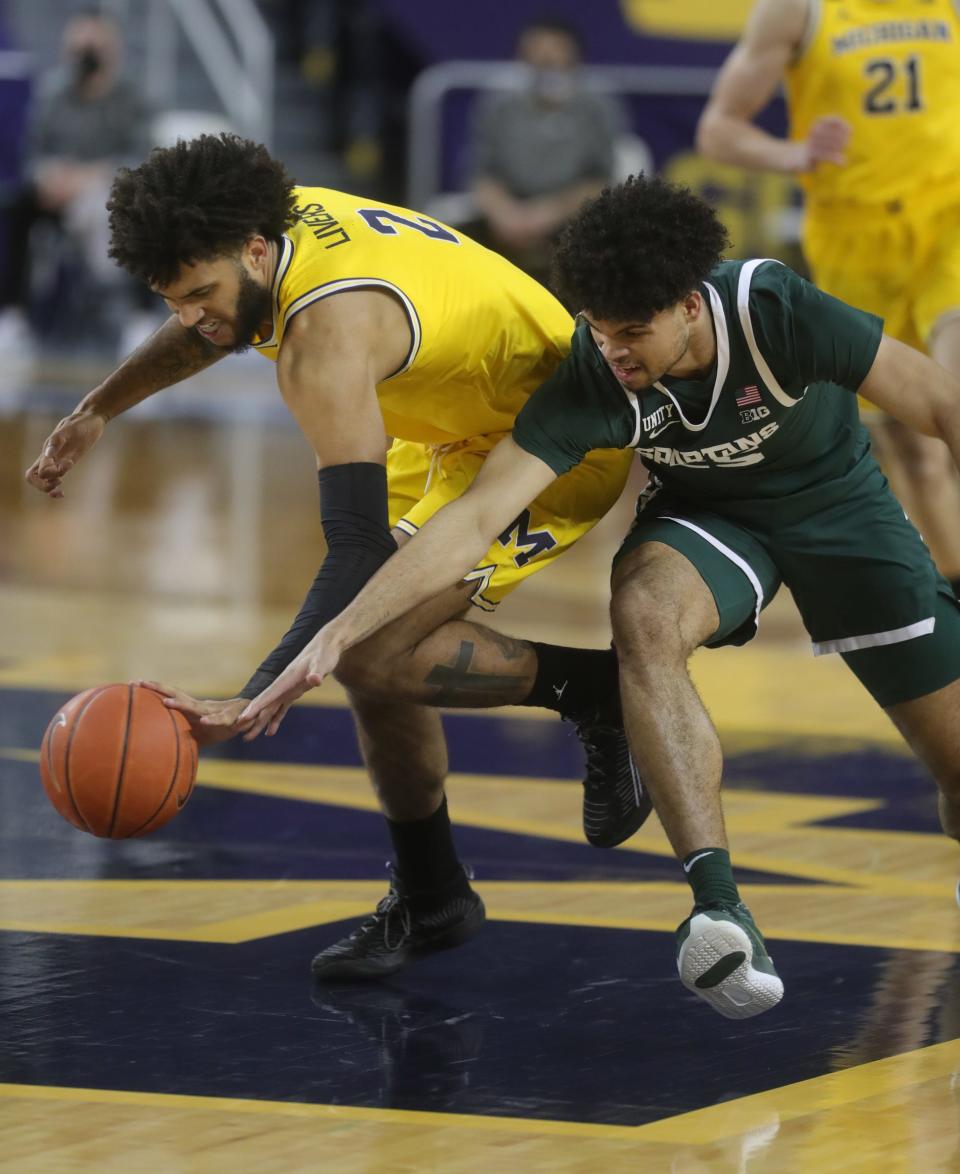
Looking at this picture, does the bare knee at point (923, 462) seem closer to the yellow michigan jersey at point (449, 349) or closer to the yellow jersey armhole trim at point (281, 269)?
the yellow michigan jersey at point (449, 349)

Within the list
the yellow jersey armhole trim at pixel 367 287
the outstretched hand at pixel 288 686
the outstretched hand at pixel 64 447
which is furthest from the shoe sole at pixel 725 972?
the outstretched hand at pixel 64 447

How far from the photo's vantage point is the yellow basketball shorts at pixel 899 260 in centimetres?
643

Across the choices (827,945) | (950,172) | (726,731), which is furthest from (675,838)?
(950,172)

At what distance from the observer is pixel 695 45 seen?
16.7 metres

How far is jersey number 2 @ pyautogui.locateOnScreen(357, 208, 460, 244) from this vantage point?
4.33m

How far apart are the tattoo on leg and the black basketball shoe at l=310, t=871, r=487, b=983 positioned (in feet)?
1.28

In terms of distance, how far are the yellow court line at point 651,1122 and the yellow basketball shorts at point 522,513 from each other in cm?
131

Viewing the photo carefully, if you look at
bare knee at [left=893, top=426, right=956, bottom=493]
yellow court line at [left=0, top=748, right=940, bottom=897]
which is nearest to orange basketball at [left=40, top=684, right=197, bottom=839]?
yellow court line at [left=0, top=748, right=940, bottom=897]

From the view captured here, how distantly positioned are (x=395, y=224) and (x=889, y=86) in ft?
8.38

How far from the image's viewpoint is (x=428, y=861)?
451cm

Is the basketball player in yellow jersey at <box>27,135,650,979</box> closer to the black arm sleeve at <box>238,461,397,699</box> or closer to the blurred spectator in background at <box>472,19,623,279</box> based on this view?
the black arm sleeve at <box>238,461,397,699</box>

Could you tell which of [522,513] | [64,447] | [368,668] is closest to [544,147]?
[64,447]

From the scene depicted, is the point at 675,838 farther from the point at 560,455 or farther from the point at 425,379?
the point at 425,379

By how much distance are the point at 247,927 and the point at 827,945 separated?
117cm
